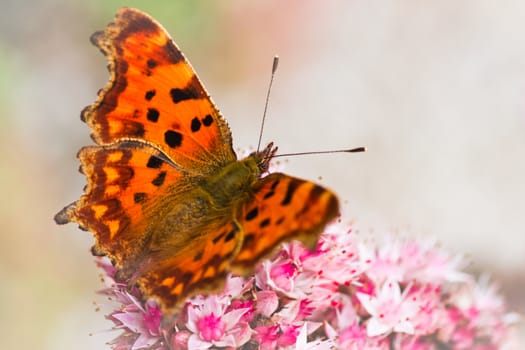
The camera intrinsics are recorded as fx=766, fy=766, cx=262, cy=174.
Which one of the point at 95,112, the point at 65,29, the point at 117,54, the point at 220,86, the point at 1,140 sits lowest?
the point at 95,112

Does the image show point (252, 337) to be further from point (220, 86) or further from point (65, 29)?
point (65, 29)

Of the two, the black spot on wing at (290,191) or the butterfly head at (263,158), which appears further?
the butterfly head at (263,158)

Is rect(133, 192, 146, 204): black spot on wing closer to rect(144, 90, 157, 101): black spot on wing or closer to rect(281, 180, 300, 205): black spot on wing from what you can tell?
rect(144, 90, 157, 101): black spot on wing

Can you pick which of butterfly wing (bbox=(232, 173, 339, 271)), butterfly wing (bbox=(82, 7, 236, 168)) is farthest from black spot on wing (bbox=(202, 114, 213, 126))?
butterfly wing (bbox=(232, 173, 339, 271))

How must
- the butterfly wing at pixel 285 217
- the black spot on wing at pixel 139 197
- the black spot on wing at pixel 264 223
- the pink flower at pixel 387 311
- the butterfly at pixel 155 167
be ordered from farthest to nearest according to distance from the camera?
1. the pink flower at pixel 387 311
2. the black spot on wing at pixel 139 197
3. the butterfly at pixel 155 167
4. the black spot on wing at pixel 264 223
5. the butterfly wing at pixel 285 217

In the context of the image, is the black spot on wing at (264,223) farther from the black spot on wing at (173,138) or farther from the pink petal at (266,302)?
the black spot on wing at (173,138)

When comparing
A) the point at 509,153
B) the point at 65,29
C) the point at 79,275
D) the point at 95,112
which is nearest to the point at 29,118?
the point at 65,29

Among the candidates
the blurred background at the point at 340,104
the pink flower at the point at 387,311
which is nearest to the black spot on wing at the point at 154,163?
the pink flower at the point at 387,311

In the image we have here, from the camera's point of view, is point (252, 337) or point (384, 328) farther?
point (384, 328)
